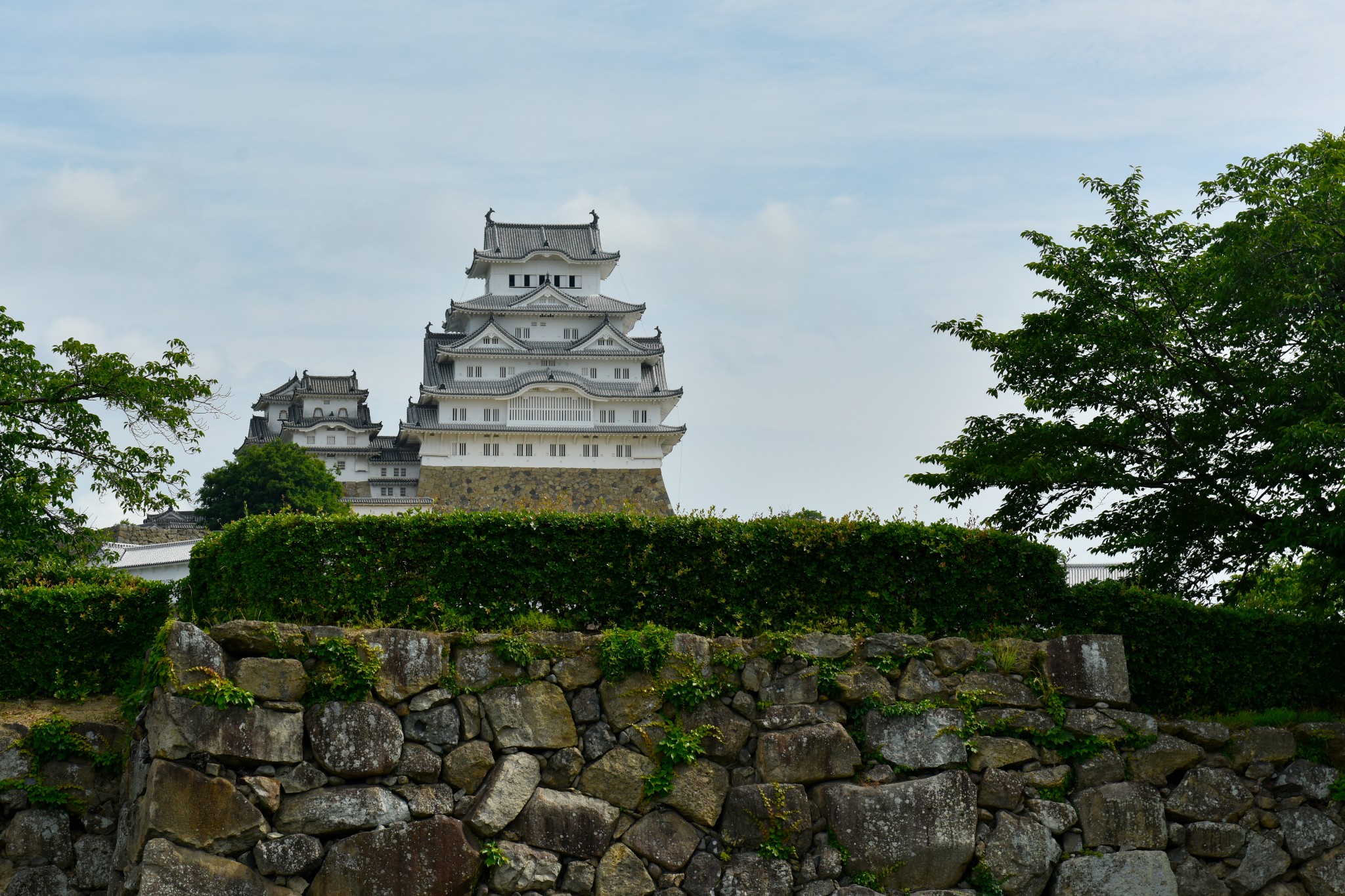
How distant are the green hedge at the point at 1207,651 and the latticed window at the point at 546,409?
156 feet

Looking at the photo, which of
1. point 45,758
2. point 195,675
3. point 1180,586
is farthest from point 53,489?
point 1180,586

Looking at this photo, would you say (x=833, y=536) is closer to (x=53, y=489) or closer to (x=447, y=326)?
(x=53, y=489)

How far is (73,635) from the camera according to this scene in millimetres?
12062

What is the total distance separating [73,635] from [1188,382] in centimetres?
1247

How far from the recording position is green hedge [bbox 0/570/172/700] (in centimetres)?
1197

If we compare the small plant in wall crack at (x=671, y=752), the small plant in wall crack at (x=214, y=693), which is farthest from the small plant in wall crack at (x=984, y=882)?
the small plant in wall crack at (x=214, y=693)

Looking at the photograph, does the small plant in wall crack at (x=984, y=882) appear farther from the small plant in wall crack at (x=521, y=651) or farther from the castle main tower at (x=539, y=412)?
the castle main tower at (x=539, y=412)

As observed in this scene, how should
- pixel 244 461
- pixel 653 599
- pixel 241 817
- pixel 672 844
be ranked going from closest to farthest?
pixel 241 817 < pixel 672 844 < pixel 653 599 < pixel 244 461

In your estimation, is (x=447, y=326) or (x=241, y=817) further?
(x=447, y=326)

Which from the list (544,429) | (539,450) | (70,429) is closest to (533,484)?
(539,450)

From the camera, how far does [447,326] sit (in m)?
65.4

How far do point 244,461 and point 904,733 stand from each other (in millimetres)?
44456

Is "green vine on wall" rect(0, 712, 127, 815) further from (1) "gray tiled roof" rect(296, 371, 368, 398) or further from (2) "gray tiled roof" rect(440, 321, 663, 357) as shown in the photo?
(1) "gray tiled roof" rect(296, 371, 368, 398)

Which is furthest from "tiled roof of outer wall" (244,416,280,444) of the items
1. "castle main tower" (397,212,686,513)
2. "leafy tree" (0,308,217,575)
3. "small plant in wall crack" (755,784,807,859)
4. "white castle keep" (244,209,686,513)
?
"small plant in wall crack" (755,784,807,859)
